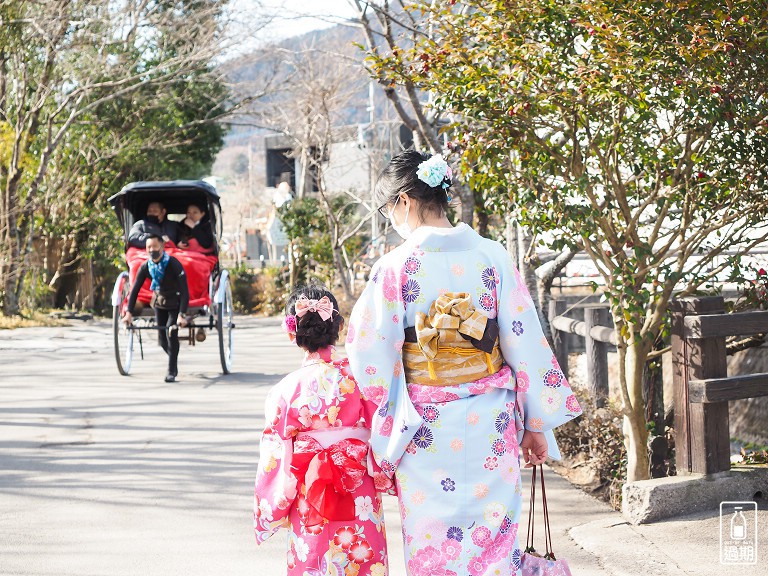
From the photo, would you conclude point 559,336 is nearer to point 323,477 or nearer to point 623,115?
point 623,115

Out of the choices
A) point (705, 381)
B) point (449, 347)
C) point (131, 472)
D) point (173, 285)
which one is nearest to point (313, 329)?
point (449, 347)

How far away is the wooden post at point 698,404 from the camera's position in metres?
4.61

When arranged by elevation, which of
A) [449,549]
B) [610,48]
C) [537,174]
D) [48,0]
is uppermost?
[48,0]

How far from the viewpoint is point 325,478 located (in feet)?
10.6

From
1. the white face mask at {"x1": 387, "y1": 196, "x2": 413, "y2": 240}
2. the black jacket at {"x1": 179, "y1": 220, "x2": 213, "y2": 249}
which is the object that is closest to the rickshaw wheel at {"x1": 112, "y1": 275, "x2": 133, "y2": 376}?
the black jacket at {"x1": 179, "y1": 220, "x2": 213, "y2": 249}

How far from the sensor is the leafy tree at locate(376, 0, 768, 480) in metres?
4.66

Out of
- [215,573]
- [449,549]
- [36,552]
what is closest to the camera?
[449,549]

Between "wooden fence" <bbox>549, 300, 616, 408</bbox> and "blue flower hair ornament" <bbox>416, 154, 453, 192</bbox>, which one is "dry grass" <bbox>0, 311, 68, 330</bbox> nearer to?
"wooden fence" <bbox>549, 300, 616, 408</bbox>

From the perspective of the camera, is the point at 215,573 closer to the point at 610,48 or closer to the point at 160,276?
the point at 610,48

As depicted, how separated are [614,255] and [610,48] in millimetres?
1203

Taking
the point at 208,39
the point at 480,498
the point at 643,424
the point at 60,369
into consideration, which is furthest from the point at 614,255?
the point at 208,39

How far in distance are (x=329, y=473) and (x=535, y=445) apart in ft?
2.38

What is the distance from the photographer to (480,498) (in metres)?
3.02

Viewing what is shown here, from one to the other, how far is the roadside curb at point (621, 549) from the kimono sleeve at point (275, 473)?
1.56 metres
